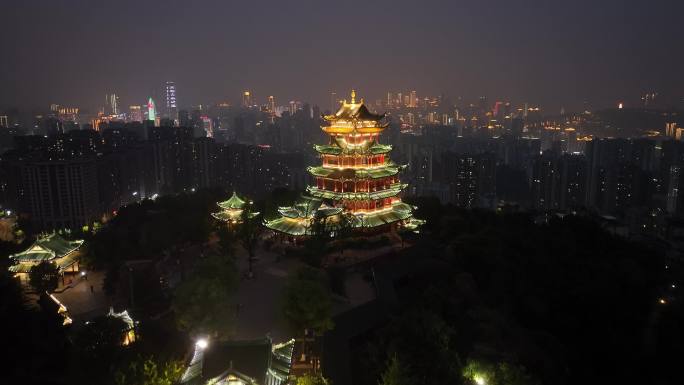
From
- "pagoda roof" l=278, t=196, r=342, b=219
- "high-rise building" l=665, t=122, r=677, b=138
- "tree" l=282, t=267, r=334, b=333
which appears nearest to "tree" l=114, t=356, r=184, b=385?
"tree" l=282, t=267, r=334, b=333

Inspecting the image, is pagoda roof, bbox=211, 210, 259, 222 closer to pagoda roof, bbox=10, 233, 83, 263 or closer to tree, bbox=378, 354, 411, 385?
pagoda roof, bbox=10, 233, 83, 263

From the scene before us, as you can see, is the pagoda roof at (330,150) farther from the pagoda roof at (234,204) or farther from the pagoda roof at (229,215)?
the pagoda roof at (234,204)

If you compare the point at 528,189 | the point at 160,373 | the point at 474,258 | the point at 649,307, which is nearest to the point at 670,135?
the point at 528,189

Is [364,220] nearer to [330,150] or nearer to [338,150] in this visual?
[338,150]

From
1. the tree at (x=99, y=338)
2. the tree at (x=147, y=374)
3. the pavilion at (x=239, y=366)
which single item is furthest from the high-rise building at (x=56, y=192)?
the pavilion at (x=239, y=366)

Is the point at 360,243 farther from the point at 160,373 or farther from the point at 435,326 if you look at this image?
the point at 160,373

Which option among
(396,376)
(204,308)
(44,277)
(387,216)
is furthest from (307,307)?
(387,216)

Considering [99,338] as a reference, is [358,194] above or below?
above
